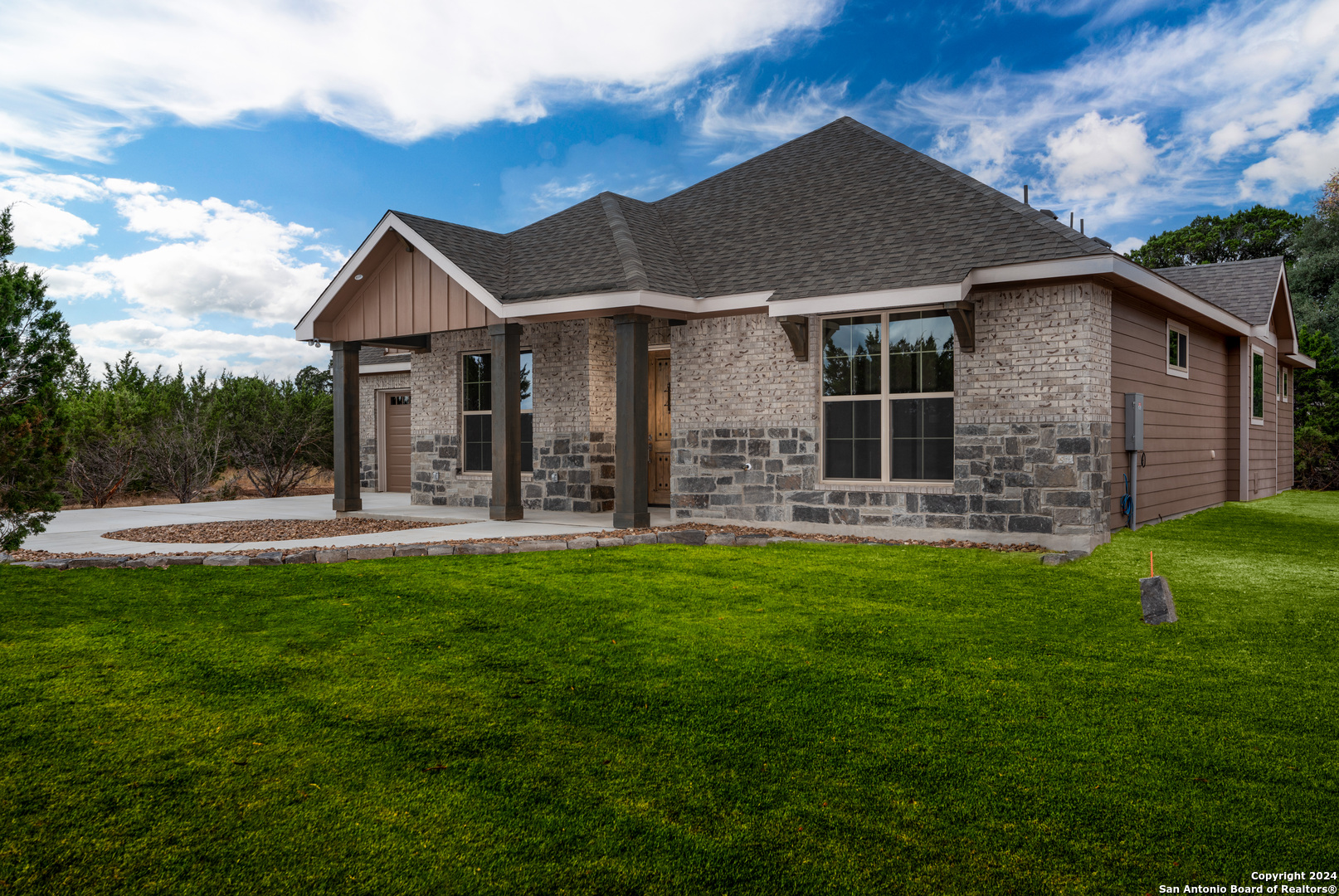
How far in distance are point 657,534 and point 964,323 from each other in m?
4.18

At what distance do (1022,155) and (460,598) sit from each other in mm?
34952

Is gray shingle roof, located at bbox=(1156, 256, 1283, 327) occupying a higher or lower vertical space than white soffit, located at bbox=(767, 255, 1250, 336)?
higher

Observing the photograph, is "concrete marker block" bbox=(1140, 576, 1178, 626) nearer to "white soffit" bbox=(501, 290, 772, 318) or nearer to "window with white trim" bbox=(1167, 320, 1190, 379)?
"white soffit" bbox=(501, 290, 772, 318)

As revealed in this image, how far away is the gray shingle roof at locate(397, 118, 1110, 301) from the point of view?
30.9ft

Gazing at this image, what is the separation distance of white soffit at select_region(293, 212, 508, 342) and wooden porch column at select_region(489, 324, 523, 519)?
475mm

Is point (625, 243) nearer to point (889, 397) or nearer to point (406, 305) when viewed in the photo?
point (406, 305)

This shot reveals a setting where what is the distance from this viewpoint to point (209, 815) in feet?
9.29

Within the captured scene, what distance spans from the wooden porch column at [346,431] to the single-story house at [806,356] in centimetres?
4

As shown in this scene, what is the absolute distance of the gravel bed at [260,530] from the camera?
10109 millimetres

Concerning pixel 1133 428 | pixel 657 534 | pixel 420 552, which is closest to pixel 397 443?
pixel 420 552

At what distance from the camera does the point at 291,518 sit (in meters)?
Result: 12.6

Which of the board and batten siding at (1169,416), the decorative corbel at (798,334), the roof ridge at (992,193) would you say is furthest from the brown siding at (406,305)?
the board and batten siding at (1169,416)

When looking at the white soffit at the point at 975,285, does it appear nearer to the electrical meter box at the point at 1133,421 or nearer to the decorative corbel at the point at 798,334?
the decorative corbel at the point at 798,334

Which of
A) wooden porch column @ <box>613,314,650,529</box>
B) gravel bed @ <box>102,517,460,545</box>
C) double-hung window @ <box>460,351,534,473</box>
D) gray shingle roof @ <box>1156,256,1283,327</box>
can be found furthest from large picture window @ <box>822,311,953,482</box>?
gray shingle roof @ <box>1156,256,1283,327</box>
